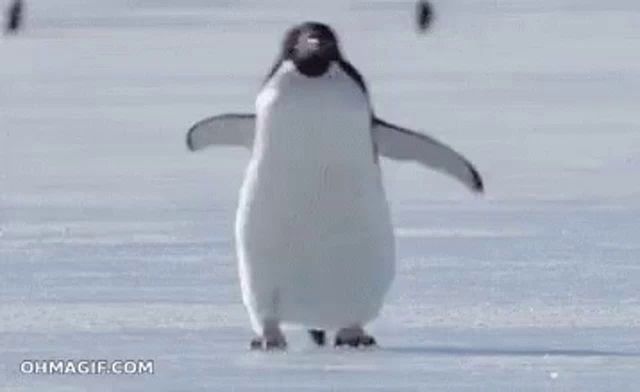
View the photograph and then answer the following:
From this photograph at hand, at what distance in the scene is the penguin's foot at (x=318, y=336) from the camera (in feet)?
23.2

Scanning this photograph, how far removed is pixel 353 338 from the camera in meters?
Result: 6.87

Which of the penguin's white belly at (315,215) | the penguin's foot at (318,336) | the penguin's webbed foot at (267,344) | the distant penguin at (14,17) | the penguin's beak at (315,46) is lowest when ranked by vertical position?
the penguin's webbed foot at (267,344)

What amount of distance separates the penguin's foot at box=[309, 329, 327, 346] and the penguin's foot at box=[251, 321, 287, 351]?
0.65ft

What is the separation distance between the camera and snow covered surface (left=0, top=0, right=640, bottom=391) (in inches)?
254

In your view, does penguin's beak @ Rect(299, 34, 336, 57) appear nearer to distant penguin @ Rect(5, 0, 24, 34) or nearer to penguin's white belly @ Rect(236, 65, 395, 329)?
penguin's white belly @ Rect(236, 65, 395, 329)

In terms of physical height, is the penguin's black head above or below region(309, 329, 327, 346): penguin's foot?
above

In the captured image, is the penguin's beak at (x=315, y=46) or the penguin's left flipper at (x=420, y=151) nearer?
the penguin's beak at (x=315, y=46)

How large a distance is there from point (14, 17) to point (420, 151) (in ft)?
3.92

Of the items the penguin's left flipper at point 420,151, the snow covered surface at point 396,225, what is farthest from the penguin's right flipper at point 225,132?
the snow covered surface at point 396,225

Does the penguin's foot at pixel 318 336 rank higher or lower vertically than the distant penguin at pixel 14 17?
lower

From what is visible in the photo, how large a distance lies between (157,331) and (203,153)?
7111 millimetres

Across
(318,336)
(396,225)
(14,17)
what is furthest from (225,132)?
(396,225)

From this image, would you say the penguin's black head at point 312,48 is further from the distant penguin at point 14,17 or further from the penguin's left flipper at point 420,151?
the distant penguin at point 14,17

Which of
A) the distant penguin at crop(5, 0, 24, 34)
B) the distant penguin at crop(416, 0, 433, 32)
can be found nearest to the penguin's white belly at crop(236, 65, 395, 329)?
the distant penguin at crop(416, 0, 433, 32)
